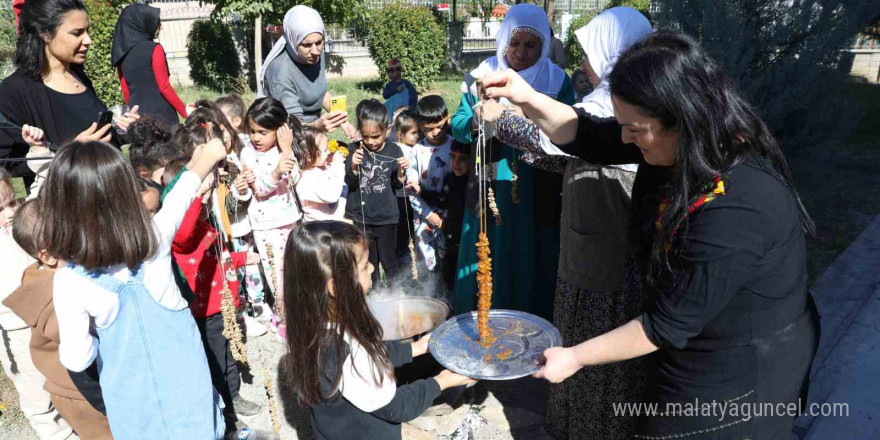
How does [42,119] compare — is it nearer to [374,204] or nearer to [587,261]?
[374,204]

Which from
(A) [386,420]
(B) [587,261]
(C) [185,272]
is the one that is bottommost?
(A) [386,420]

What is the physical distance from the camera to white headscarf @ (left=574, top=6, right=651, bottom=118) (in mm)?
2551

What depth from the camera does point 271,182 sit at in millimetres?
4008

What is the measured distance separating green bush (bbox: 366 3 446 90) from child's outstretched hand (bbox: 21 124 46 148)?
12385 millimetres

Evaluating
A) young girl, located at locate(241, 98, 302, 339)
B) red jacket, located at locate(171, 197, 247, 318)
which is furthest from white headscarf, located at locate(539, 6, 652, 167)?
young girl, located at locate(241, 98, 302, 339)

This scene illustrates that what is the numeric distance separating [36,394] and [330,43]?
1638 centimetres

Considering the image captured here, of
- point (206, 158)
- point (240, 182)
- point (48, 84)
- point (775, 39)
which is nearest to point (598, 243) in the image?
point (206, 158)

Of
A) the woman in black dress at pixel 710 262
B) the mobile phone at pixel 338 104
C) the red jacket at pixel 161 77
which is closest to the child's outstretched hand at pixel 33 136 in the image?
the red jacket at pixel 161 77

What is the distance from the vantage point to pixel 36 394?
3096 mm

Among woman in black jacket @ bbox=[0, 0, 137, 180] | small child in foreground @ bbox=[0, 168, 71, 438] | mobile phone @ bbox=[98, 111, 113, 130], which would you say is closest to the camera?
small child in foreground @ bbox=[0, 168, 71, 438]

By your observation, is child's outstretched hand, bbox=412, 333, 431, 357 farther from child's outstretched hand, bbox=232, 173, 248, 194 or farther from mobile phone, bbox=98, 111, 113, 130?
mobile phone, bbox=98, 111, 113, 130

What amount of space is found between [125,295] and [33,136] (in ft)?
6.06

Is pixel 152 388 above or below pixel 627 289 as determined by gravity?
below

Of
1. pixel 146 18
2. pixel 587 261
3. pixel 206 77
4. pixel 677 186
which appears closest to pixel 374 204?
pixel 587 261
